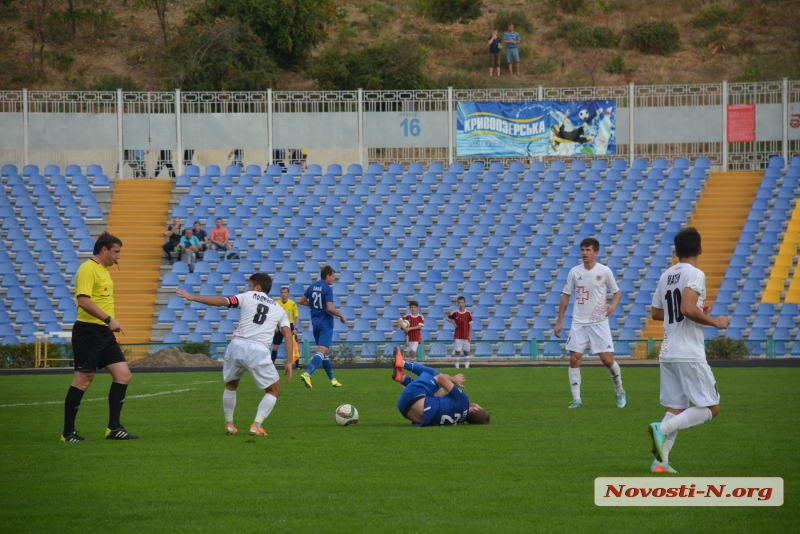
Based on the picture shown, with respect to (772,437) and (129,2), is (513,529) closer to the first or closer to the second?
(772,437)

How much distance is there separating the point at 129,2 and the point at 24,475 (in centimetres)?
5570

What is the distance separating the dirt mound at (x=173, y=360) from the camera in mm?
25750

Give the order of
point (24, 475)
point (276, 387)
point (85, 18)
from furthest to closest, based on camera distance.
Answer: point (85, 18) → point (276, 387) → point (24, 475)

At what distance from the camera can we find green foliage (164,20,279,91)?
149 feet

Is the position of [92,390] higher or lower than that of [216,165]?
lower

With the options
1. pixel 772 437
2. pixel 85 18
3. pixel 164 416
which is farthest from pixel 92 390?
pixel 85 18

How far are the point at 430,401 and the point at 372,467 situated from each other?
2.94 m

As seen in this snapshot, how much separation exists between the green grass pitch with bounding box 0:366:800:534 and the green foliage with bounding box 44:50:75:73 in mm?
40750

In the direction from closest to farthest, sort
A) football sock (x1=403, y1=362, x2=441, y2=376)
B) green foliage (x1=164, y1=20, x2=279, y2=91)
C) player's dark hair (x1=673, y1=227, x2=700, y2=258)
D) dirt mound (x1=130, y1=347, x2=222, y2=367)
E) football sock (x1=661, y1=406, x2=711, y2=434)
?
football sock (x1=661, y1=406, x2=711, y2=434) < player's dark hair (x1=673, y1=227, x2=700, y2=258) < football sock (x1=403, y1=362, x2=441, y2=376) < dirt mound (x1=130, y1=347, x2=222, y2=367) < green foliage (x1=164, y1=20, x2=279, y2=91)

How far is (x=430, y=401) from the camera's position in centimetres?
1165

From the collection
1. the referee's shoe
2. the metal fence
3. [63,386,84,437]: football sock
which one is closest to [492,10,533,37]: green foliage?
the metal fence

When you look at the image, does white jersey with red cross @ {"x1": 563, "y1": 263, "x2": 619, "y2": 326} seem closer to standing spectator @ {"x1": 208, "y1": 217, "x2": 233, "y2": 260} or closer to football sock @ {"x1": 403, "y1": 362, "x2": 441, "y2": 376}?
football sock @ {"x1": 403, "y1": 362, "x2": 441, "y2": 376}

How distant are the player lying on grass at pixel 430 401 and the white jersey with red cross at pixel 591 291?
3.19 m

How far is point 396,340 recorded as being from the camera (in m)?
27.8
